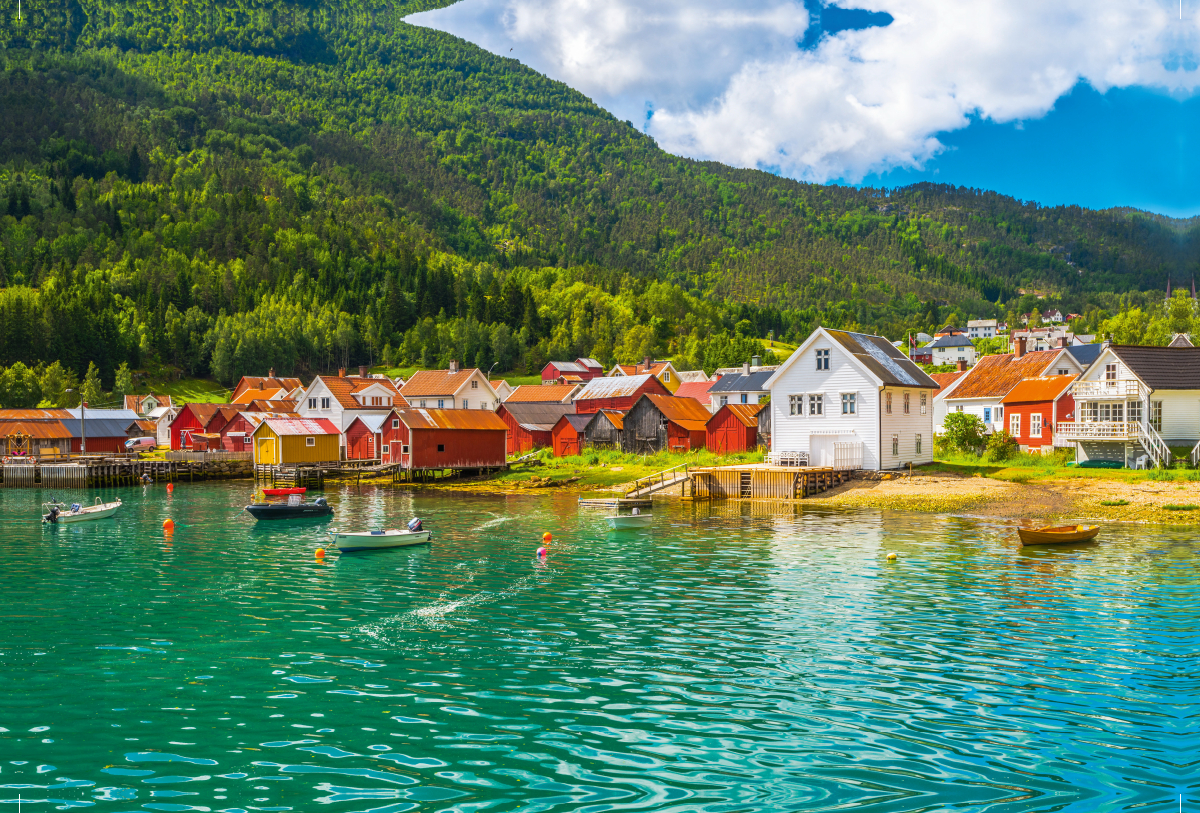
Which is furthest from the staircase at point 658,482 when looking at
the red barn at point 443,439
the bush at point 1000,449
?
the red barn at point 443,439

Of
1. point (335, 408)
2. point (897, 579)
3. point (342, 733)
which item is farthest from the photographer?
point (335, 408)

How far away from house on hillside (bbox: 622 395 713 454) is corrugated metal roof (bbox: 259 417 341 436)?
113 feet

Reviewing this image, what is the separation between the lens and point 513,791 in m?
13.5

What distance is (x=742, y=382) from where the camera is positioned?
319ft

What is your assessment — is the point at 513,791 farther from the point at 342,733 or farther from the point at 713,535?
the point at 713,535

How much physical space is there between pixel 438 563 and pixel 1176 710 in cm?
2685

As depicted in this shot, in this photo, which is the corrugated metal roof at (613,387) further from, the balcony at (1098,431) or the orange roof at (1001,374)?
the balcony at (1098,431)

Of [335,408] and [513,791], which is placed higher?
[335,408]

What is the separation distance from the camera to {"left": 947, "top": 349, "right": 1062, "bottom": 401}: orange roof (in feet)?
266

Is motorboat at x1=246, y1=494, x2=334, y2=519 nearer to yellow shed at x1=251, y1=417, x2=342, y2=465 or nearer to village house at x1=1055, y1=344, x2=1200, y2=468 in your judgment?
yellow shed at x1=251, y1=417, x2=342, y2=465

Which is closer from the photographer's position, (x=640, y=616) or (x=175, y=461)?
(x=640, y=616)

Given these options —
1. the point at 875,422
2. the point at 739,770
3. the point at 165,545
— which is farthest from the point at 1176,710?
the point at 875,422

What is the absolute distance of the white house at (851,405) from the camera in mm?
63000

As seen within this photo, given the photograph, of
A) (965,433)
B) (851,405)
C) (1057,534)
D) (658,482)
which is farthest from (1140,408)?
(658,482)
